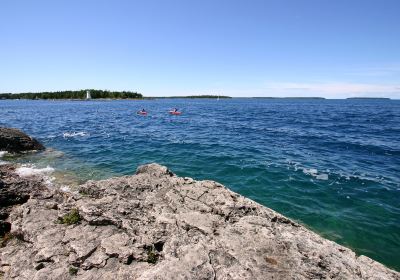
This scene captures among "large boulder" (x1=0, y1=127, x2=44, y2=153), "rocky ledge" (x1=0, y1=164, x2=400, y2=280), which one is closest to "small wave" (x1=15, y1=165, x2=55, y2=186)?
"large boulder" (x1=0, y1=127, x2=44, y2=153)

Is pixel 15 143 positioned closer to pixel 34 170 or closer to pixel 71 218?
pixel 34 170

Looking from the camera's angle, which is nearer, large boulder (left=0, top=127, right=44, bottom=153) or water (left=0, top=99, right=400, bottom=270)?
water (left=0, top=99, right=400, bottom=270)

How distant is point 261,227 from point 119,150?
21.6 meters

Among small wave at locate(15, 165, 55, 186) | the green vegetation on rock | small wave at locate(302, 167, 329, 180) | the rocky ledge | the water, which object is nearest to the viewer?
the rocky ledge

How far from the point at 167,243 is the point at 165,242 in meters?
0.15

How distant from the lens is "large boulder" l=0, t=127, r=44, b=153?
26.4 metres

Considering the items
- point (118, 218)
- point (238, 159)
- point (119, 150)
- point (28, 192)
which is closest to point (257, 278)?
point (118, 218)

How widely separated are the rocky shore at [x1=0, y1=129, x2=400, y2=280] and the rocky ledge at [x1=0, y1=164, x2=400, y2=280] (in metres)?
0.02

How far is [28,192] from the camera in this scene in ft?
38.0

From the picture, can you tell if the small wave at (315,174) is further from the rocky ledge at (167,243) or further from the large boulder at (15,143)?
the large boulder at (15,143)

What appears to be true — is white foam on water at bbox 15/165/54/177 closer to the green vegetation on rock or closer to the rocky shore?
the rocky shore

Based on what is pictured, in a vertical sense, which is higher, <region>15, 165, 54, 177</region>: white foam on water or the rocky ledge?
the rocky ledge

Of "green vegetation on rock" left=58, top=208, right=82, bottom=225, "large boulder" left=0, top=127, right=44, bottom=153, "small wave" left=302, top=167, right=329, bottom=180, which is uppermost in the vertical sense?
"green vegetation on rock" left=58, top=208, right=82, bottom=225

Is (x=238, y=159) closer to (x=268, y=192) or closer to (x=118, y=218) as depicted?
(x=268, y=192)
